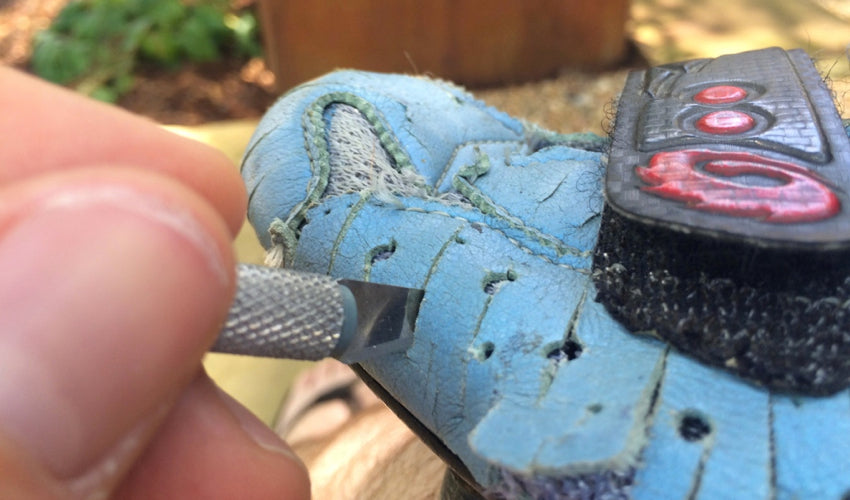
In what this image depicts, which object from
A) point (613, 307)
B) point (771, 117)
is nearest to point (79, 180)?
point (613, 307)

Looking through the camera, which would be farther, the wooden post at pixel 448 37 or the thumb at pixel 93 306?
the wooden post at pixel 448 37

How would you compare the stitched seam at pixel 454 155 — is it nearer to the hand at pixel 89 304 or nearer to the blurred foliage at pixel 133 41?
the hand at pixel 89 304

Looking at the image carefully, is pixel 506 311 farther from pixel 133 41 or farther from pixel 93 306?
pixel 133 41

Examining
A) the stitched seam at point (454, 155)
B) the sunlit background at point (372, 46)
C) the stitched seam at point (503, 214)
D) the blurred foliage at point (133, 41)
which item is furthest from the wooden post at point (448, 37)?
the stitched seam at point (503, 214)

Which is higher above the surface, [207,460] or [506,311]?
[506,311]

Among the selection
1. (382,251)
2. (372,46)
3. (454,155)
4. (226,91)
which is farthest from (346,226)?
(226,91)

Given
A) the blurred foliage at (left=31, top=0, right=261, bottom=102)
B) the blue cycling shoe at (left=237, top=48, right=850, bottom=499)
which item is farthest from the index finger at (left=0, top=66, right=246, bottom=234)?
the blurred foliage at (left=31, top=0, right=261, bottom=102)
